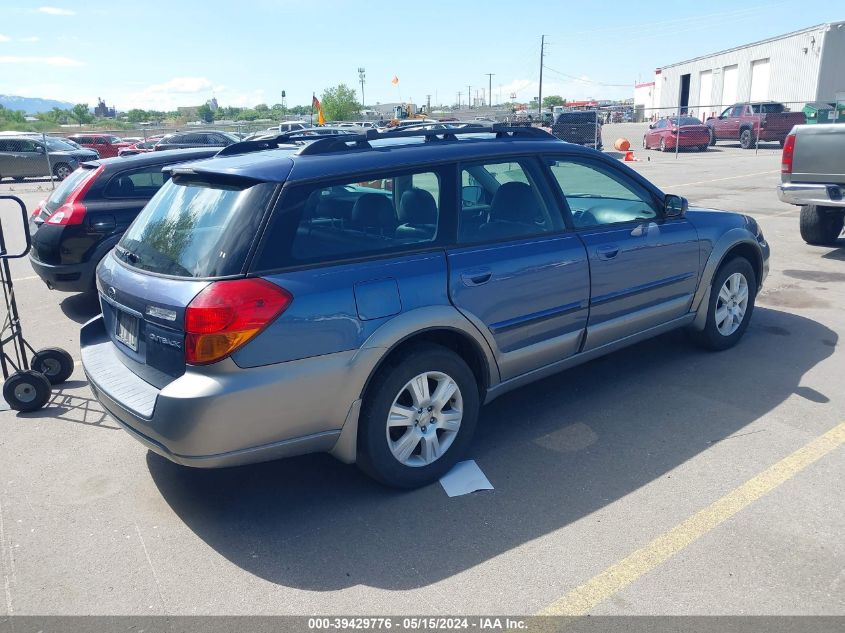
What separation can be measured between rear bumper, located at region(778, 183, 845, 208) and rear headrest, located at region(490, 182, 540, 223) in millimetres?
5930

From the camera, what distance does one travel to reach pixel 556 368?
4312mm

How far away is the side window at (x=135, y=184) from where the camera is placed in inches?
279

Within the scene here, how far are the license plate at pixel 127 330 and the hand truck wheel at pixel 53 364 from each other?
181 cm

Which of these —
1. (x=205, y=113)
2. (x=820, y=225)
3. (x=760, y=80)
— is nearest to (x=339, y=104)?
(x=205, y=113)

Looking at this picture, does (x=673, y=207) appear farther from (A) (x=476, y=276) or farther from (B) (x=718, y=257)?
(A) (x=476, y=276)

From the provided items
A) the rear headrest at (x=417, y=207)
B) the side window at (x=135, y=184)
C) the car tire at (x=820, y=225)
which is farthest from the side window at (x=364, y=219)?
the car tire at (x=820, y=225)

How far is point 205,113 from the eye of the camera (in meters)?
97.4

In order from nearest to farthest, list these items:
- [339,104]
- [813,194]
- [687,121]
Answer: [813,194], [687,121], [339,104]

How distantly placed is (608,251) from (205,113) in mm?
101964

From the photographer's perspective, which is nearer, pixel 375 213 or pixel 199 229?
pixel 199 229

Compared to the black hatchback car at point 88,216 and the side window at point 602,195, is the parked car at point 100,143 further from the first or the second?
the side window at point 602,195

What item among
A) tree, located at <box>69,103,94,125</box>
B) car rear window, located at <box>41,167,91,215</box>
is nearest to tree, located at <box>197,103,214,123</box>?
tree, located at <box>69,103,94,125</box>

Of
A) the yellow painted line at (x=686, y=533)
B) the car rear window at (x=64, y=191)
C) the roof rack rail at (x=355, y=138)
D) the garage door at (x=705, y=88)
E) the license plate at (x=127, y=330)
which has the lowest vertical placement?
the yellow painted line at (x=686, y=533)

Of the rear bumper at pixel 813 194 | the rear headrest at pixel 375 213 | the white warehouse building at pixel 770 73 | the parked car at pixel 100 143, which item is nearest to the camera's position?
the rear headrest at pixel 375 213
